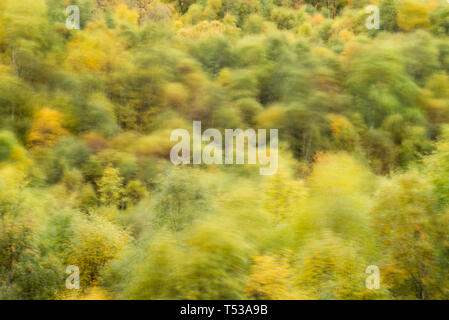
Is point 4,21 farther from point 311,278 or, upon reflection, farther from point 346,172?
point 311,278

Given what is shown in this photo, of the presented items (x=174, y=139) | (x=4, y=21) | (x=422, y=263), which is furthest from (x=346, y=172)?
(x=4, y=21)

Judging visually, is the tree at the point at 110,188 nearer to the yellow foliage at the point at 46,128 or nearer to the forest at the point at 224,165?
the forest at the point at 224,165

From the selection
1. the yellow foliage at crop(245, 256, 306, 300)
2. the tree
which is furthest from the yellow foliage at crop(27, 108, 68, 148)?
the yellow foliage at crop(245, 256, 306, 300)

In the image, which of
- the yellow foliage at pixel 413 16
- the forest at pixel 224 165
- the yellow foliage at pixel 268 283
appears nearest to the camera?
the yellow foliage at pixel 268 283

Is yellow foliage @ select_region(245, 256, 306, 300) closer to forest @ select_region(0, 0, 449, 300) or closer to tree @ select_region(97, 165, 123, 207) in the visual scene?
forest @ select_region(0, 0, 449, 300)

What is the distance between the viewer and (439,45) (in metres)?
39.2

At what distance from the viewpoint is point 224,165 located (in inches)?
1080

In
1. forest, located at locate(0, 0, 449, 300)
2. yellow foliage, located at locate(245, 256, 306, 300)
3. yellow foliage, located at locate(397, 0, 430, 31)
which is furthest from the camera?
yellow foliage, located at locate(397, 0, 430, 31)

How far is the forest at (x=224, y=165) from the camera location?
1128 centimetres

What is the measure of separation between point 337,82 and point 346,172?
20385 millimetres

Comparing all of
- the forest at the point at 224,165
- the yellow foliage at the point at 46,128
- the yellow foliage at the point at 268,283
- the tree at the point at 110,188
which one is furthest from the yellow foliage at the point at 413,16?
the yellow foliage at the point at 268,283

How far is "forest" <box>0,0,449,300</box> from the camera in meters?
11.3

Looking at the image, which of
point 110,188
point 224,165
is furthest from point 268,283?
point 110,188

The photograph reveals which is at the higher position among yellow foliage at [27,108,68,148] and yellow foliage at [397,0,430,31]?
yellow foliage at [397,0,430,31]
